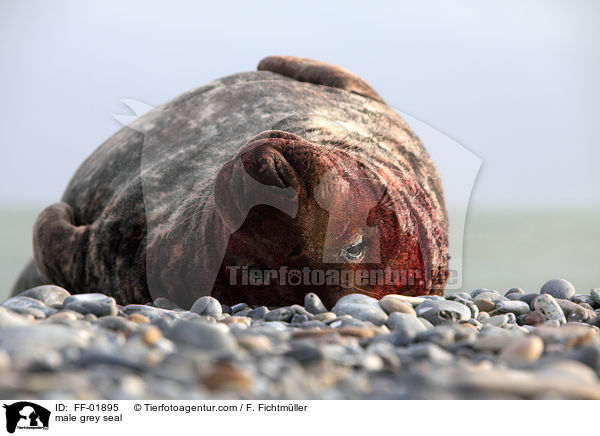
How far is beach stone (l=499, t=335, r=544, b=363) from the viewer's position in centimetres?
198

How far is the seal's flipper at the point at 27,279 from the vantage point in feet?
18.4

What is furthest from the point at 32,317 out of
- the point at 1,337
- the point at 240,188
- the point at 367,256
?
the point at 367,256

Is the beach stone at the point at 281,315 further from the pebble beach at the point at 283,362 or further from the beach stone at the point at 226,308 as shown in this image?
the beach stone at the point at 226,308

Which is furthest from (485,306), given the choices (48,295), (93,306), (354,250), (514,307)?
(48,295)

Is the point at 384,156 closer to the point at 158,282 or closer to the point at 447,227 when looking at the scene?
the point at 447,227

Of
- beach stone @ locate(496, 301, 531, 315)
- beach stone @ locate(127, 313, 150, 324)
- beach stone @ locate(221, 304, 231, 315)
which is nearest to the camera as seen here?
beach stone @ locate(127, 313, 150, 324)

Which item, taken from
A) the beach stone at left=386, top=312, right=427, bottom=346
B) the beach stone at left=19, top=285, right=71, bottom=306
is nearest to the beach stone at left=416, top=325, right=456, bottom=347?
the beach stone at left=386, top=312, right=427, bottom=346

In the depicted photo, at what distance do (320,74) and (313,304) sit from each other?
2290 millimetres

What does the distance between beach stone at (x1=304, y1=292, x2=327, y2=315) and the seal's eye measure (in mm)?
220

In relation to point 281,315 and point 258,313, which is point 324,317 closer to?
point 281,315

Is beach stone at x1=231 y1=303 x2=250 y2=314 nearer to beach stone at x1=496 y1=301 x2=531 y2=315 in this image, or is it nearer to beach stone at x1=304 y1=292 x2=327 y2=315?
beach stone at x1=304 y1=292 x2=327 y2=315

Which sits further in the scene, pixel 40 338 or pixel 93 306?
pixel 93 306

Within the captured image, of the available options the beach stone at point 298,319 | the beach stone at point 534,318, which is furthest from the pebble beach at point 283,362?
the beach stone at point 534,318
